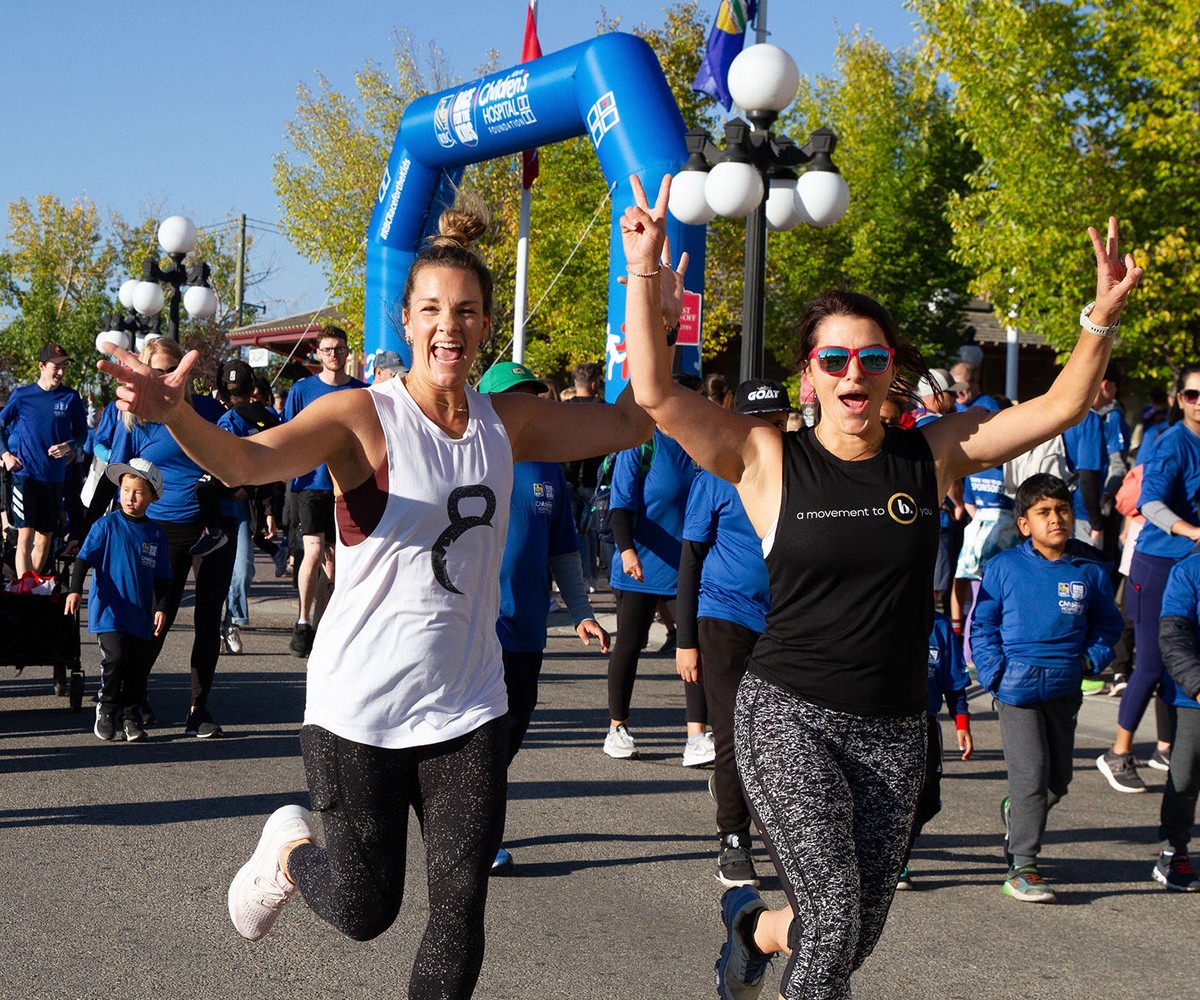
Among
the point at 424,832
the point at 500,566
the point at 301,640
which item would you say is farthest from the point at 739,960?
the point at 301,640

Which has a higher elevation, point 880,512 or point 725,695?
point 880,512

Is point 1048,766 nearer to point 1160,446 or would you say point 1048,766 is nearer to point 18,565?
point 1160,446

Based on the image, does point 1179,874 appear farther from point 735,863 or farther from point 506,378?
point 506,378

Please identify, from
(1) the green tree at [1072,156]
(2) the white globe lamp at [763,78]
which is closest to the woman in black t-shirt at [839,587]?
(2) the white globe lamp at [763,78]

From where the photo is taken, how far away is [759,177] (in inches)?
390

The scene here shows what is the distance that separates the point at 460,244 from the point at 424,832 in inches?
67.2

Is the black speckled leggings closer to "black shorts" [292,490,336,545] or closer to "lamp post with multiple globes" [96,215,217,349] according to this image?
"black shorts" [292,490,336,545]

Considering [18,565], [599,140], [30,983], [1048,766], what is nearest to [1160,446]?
[1048,766]

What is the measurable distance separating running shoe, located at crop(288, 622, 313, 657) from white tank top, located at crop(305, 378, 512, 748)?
25.3 ft

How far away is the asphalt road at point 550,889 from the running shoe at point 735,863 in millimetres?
86

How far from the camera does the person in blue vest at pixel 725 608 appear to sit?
5.70 metres

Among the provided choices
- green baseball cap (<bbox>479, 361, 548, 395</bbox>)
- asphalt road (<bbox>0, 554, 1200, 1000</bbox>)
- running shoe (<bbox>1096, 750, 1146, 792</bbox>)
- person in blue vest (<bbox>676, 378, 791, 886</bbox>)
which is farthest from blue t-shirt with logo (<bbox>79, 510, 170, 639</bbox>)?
running shoe (<bbox>1096, 750, 1146, 792</bbox>)

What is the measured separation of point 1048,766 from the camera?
5676 millimetres

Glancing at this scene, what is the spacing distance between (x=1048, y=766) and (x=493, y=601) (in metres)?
3.06
